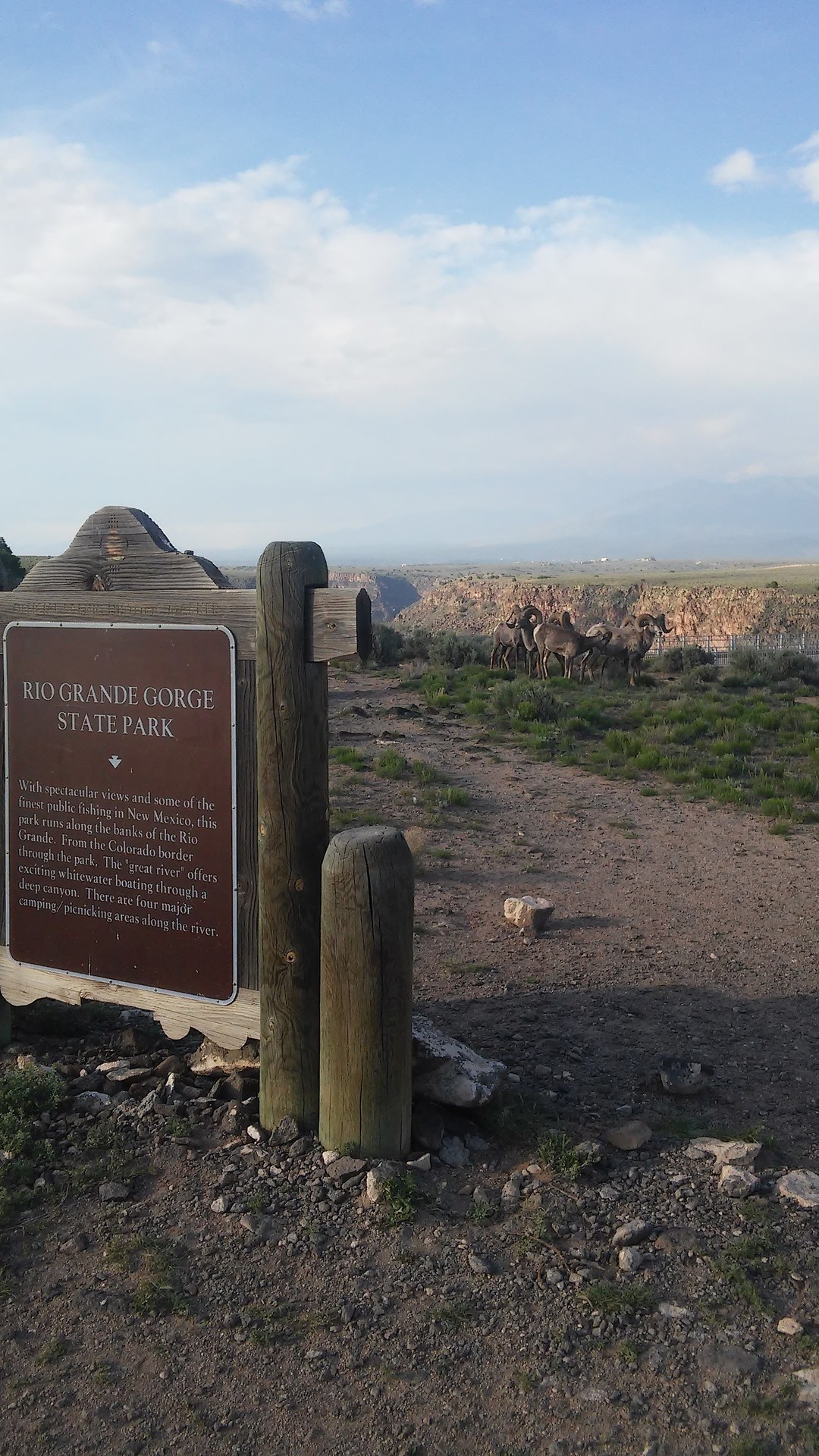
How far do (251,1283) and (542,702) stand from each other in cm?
1382

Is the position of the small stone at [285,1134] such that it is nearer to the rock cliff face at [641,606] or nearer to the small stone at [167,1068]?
the small stone at [167,1068]

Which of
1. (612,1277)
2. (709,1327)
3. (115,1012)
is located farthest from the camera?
(115,1012)

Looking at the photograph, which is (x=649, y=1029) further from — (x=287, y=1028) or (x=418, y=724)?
(x=418, y=724)

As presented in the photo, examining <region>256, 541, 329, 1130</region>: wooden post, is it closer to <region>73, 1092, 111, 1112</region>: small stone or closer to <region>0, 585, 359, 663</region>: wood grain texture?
<region>0, 585, 359, 663</region>: wood grain texture

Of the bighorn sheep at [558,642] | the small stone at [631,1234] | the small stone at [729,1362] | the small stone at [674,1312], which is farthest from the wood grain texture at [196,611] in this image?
the bighorn sheep at [558,642]

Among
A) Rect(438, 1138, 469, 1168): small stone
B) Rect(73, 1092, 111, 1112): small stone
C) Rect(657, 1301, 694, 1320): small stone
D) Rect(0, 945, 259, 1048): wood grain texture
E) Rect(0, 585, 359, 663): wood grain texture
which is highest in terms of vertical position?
Rect(0, 585, 359, 663): wood grain texture

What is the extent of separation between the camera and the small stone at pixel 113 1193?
3.82 metres

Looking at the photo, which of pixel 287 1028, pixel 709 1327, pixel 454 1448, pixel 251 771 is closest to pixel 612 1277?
pixel 709 1327

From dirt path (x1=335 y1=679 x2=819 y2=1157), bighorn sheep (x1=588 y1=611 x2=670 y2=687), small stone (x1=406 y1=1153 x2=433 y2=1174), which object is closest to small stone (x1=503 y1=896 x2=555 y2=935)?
dirt path (x1=335 y1=679 x2=819 y2=1157)

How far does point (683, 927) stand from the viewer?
7504mm

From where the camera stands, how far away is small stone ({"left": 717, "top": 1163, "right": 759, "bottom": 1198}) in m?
3.88

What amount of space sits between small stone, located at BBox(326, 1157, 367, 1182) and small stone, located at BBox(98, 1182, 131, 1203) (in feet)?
2.44

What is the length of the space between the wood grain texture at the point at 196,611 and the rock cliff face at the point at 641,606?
50129 mm

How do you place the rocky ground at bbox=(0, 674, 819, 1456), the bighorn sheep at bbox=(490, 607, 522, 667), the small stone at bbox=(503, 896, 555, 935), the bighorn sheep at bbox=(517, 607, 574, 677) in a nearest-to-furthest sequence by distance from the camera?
the rocky ground at bbox=(0, 674, 819, 1456) → the small stone at bbox=(503, 896, 555, 935) → the bighorn sheep at bbox=(517, 607, 574, 677) → the bighorn sheep at bbox=(490, 607, 522, 667)
